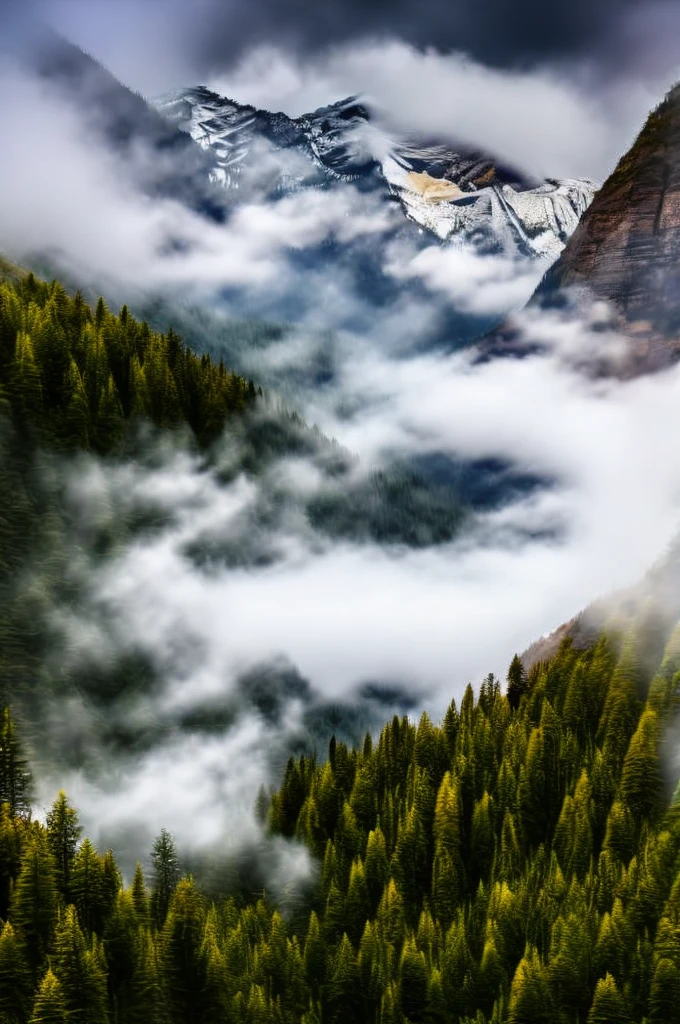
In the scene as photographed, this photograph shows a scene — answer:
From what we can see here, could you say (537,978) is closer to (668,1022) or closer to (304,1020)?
(668,1022)

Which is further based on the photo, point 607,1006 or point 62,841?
point 607,1006

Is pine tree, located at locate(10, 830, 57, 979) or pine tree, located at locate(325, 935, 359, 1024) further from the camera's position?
pine tree, located at locate(325, 935, 359, 1024)

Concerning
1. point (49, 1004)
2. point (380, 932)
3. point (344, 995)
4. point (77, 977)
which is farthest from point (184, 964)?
point (380, 932)

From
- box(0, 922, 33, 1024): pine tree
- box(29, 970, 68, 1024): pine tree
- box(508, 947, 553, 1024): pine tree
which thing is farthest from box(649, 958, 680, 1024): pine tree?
box(0, 922, 33, 1024): pine tree

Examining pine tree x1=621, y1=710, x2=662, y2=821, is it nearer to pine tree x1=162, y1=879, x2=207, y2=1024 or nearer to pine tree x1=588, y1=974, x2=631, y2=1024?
pine tree x1=588, y1=974, x2=631, y2=1024

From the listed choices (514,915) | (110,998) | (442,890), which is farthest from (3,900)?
(442,890)

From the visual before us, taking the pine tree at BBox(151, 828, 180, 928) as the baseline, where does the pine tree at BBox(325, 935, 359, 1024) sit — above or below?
below

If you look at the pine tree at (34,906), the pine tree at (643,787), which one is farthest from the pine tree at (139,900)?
the pine tree at (643,787)

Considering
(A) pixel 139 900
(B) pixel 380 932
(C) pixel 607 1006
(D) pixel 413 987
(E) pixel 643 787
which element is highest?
(E) pixel 643 787

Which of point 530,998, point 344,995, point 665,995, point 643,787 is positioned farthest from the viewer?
point 643,787

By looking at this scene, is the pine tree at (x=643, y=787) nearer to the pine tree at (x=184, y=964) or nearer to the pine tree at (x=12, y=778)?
the pine tree at (x=184, y=964)

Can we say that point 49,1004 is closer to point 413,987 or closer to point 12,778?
point 12,778

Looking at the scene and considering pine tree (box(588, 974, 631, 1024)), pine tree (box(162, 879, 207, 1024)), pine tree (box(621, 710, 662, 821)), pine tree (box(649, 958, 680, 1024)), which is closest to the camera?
pine tree (box(162, 879, 207, 1024))
